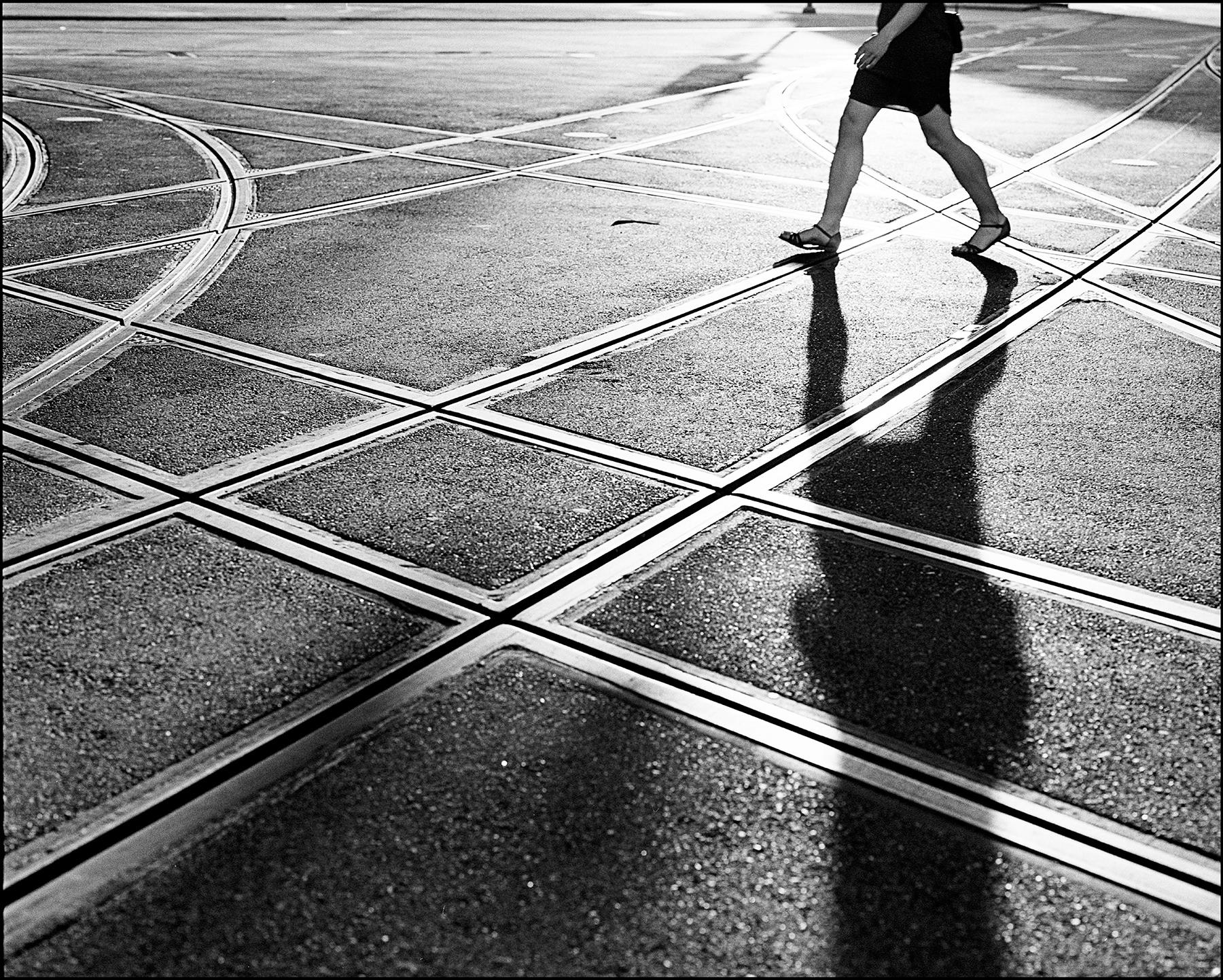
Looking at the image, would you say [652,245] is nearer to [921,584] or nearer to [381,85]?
[921,584]

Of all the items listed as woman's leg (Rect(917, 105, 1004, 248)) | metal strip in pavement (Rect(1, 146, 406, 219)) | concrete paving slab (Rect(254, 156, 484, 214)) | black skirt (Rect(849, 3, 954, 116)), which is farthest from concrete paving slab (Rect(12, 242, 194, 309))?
woman's leg (Rect(917, 105, 1004, 248))

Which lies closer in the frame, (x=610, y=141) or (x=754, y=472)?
(x=754, y=472)

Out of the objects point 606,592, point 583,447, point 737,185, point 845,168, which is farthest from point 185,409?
point 737,185

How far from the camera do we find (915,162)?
10023 millimetres

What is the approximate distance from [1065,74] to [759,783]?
651 inches

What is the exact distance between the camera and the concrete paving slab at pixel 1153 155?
9281 mm

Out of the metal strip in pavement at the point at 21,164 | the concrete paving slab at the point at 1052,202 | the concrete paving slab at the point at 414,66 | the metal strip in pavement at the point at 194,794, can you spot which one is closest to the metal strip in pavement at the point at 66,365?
the metal strip in pavement at the point at 194,794

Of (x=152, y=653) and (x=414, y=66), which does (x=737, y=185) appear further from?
(x=414, y=66)

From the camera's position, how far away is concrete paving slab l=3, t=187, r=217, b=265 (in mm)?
7156

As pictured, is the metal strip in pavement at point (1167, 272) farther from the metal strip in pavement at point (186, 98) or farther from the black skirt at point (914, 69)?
the metal strip in pavement at point (186, 98)

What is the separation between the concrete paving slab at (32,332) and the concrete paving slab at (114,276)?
184mm

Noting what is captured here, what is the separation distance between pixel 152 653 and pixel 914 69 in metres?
5.29

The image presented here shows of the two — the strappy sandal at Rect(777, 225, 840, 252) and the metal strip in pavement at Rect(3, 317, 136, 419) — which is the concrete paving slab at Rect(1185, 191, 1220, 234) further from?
the metal strip in pavement at Rect(3, 317, 136, 419)

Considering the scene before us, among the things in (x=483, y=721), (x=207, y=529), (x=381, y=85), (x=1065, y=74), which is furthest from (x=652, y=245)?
(x=1065, y=74)
